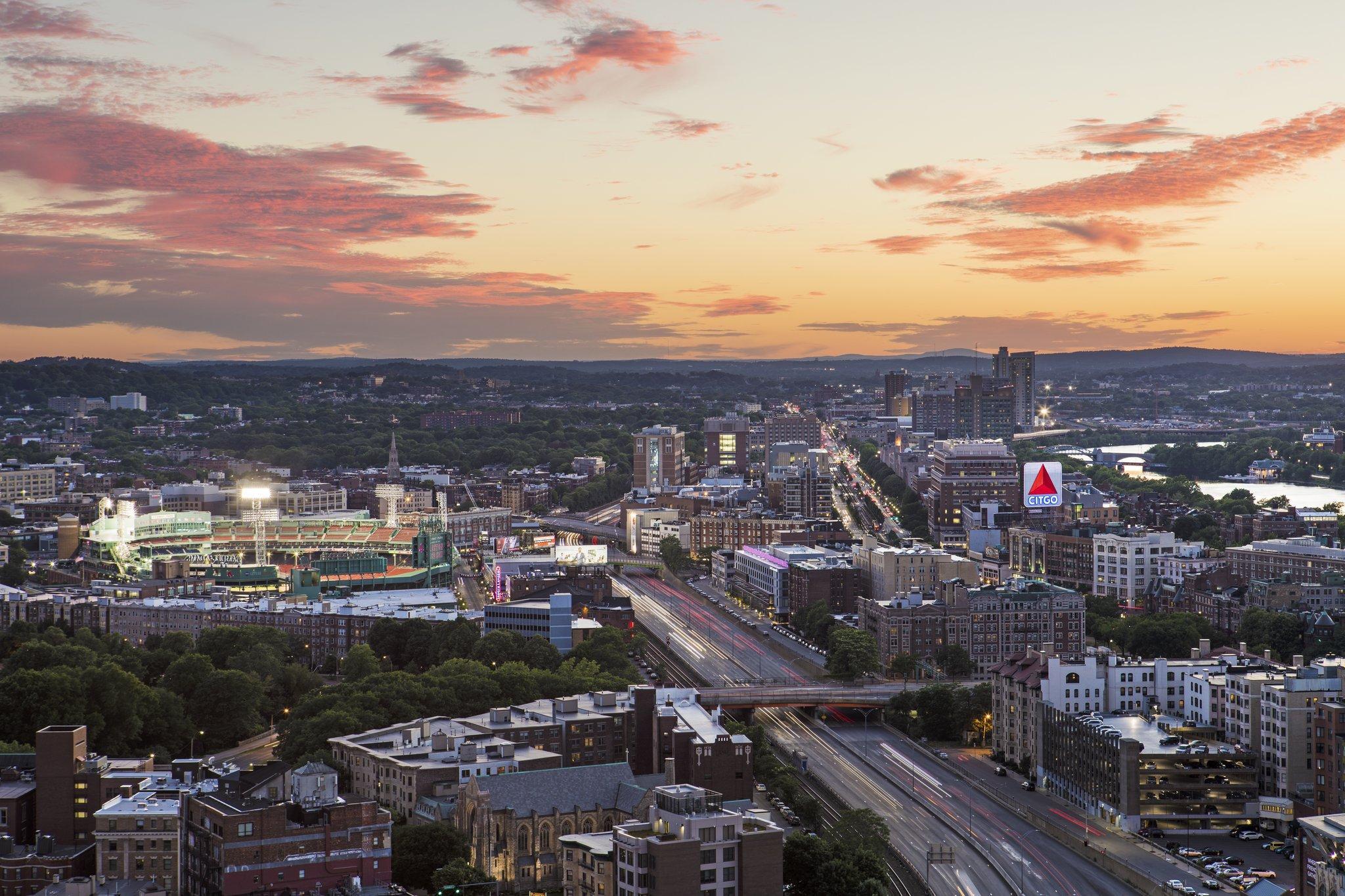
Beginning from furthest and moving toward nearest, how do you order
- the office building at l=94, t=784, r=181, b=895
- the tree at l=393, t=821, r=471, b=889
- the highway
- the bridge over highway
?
the bridge over highway
the highway
the tree at l=393, t=821, r=471, b=889
the office building at l=94, t=784, r=181, b=895

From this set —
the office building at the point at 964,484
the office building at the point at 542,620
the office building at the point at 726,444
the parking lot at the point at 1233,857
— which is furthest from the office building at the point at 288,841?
the office building at the point at 726,444

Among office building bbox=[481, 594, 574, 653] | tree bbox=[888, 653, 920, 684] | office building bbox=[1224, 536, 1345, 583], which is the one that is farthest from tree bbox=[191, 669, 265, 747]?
office building bbox=[1224, 536, 1345, 583]

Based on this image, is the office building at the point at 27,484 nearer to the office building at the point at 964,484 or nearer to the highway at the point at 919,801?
the office building at the point at 964,484

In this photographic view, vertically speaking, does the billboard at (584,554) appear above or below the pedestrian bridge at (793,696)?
above

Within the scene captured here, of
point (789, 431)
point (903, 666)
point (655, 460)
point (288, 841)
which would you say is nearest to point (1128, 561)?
point (903, 666)

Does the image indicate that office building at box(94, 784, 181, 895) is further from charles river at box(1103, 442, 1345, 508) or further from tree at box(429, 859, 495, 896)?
charles river at box(1103, 442, 1345, 508)

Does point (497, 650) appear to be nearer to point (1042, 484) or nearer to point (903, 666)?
point (903, 666)
